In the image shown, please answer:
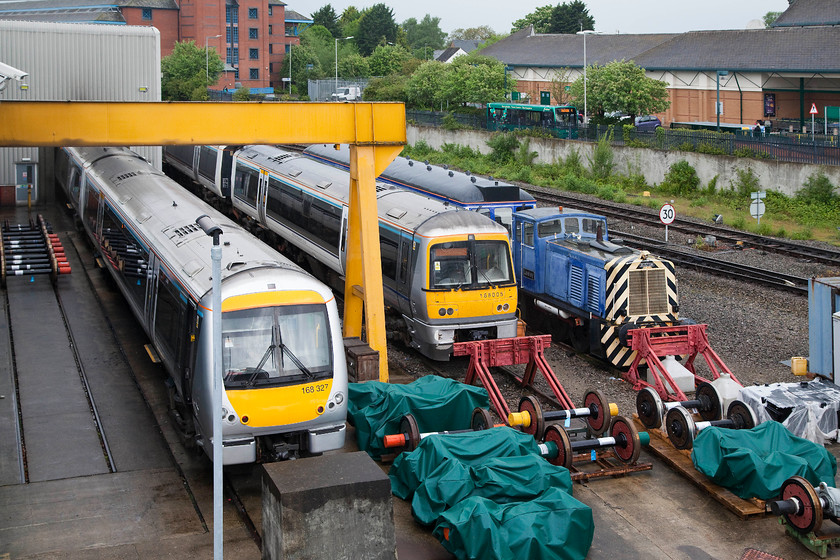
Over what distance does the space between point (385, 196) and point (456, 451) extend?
907 cm

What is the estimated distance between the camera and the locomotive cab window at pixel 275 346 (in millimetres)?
10781

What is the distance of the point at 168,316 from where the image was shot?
1320 cm

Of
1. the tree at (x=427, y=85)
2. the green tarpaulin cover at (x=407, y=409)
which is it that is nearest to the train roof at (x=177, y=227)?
the green tarpaulin cover at (x=407, y=409)

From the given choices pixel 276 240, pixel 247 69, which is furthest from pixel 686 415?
pixel 247 69

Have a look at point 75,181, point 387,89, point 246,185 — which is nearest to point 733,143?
point 246,185

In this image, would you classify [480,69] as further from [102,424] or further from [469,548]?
[469,548]

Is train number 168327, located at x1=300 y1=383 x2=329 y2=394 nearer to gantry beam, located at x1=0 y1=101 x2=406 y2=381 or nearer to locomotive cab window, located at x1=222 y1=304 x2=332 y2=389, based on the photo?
locomotive cab window, located at x1=222 y1=304 x2=332 y2=389

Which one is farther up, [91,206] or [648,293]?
[91,206]

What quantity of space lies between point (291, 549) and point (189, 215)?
8.72m

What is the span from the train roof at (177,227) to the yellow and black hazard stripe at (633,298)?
581 centimetres

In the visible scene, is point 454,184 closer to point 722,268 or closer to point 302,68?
point 722,268

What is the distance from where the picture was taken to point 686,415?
Result: 12.0 m

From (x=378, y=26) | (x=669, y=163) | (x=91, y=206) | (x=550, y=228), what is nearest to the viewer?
(x=550, y=228)

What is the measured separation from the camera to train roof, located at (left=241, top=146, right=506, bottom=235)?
16.0m
